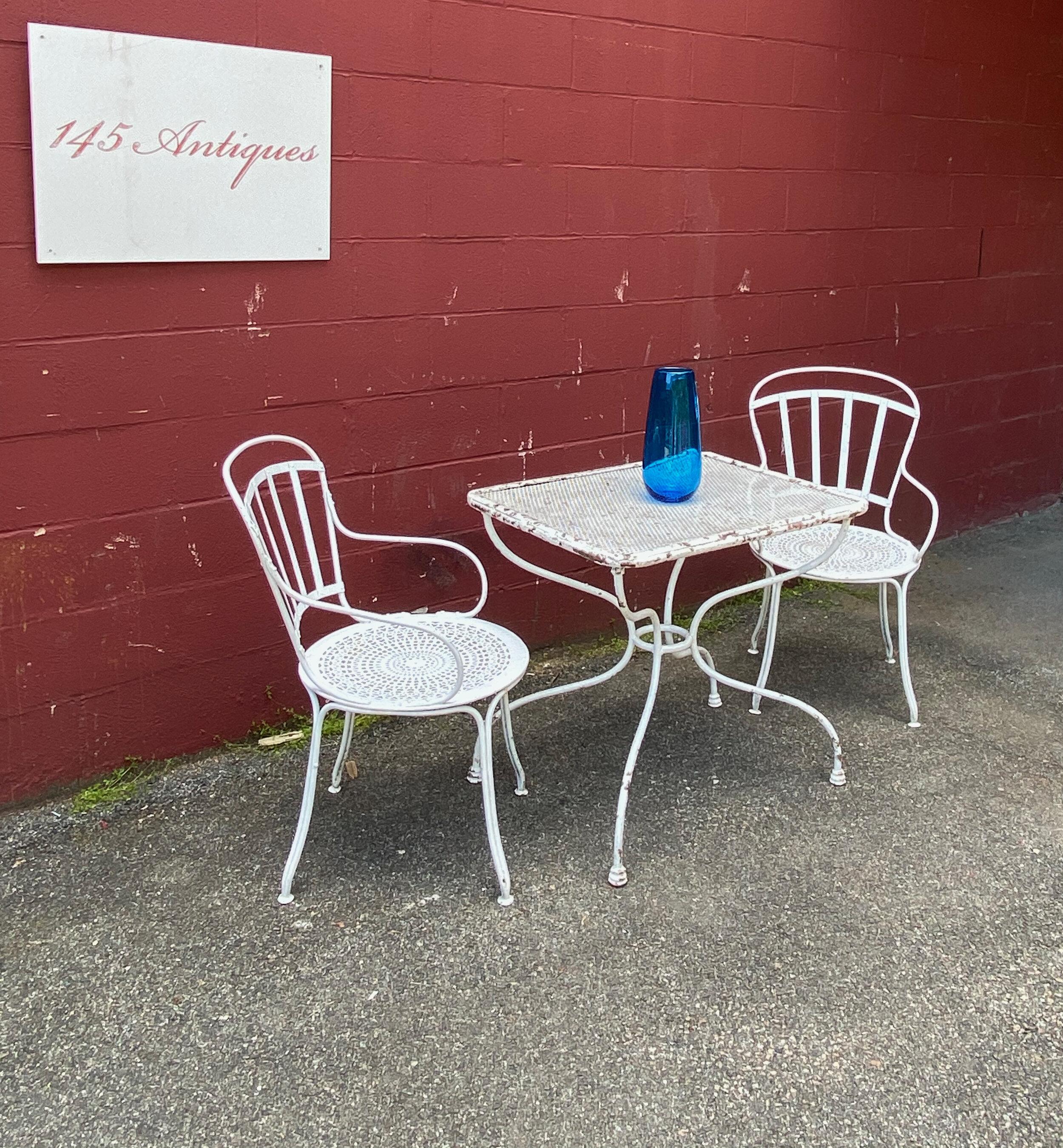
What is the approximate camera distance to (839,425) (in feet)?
12.5

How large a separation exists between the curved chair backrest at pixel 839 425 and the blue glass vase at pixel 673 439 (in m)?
0.80

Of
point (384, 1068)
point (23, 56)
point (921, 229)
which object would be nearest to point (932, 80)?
point (921, 229)

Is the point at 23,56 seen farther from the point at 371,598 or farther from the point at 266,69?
the point at 371,598

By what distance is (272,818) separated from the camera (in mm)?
2424

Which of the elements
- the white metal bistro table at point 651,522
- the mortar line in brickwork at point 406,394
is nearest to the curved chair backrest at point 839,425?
the mortar line in brickwork at point 406,394

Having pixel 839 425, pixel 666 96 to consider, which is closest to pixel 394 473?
pixel 666 96

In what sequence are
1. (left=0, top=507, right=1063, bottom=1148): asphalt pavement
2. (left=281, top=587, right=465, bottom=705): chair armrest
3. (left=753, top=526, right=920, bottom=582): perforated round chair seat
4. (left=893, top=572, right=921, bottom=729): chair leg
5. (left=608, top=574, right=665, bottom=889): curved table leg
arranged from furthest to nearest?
(left=893, top=572, right=921, bottom=729): chair leg
(left=753, top=526, right=920, bottom=582): perforated round chair seat
(left=608, top=574, right=665, bottom=889): curved table leg
(left=281, top=587, right=465, bottom=705): chair armrest
(left=0, top=507, right=1063, bottom=1148): asphalt pavement

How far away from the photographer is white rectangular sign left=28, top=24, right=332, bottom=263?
2137mm

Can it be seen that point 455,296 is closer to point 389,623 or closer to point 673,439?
point 673,439

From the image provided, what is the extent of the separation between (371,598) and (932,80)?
8.52ft

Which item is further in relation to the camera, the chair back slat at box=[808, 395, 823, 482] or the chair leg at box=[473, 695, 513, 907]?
the chair back slat at box=[808, 395, 823, 482]

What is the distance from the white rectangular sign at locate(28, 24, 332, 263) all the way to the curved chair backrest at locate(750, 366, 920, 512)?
1.39m

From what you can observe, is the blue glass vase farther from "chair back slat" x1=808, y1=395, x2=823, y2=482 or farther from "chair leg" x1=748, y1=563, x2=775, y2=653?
"chair back slat" x1=808, y1=395, x2=823, y2=482

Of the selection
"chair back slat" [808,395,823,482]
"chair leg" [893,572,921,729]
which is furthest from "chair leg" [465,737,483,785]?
"chair back slat" [808,395,823,482]
